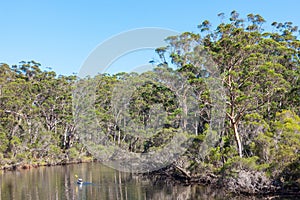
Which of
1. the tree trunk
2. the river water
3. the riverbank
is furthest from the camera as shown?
the tree trunk

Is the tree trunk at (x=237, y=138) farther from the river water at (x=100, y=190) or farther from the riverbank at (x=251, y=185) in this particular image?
the river water at (x=100, y=190)

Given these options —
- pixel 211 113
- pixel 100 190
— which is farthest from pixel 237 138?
pixel 100 190

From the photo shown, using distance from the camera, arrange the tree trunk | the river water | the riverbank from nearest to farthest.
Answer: the riverbank → the river water → the tree trunk

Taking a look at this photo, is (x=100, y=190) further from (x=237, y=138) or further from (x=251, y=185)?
(x=251, y=185)

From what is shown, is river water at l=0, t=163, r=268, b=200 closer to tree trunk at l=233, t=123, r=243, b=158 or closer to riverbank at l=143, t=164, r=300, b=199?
riverbank at l=143, t=164, r=300, b=199

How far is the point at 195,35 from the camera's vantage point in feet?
90.4

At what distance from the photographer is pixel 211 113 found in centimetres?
2327

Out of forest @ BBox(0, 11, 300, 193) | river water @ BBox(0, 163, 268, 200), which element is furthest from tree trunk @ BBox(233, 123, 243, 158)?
river water @ BBox(0, 163, 268, 200)

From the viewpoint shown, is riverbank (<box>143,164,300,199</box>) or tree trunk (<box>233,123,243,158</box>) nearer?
riverbank (<box>143,164,300,199</box>)

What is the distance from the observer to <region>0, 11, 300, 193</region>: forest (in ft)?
60.6

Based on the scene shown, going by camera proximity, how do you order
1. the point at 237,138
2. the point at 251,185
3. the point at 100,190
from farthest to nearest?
1. the point at 100,190
2. the point at 237,138
3. the point at 251,185

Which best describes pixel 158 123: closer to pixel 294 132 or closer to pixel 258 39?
pixel 258 39

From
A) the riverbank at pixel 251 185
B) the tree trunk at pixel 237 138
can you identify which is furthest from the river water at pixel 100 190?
the tree trunk at pixel 237 138

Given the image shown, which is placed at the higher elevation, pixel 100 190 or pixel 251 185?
pixel 251 185
